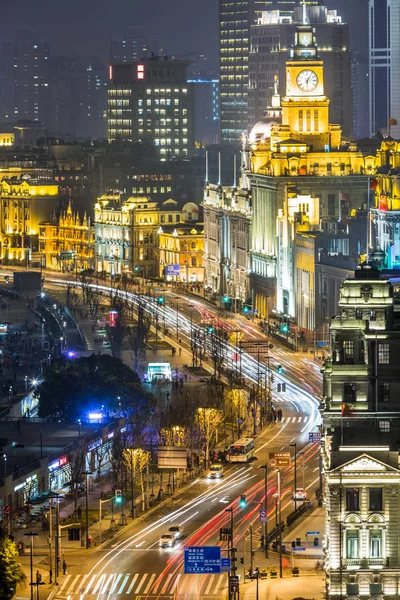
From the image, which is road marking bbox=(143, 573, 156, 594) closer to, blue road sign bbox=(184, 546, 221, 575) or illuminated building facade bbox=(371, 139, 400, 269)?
blue road sign bbox=(184, 546, 221, 575)

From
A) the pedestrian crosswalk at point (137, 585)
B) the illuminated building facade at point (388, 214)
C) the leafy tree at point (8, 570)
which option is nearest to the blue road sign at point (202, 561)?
the pedestrian crosswalk at point (137, 585)

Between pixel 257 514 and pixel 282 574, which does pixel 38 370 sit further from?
pixel 282 574

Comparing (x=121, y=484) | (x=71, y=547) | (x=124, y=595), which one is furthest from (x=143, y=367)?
(x=124, y=595)

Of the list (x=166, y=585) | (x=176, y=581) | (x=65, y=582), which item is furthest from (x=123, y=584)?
(x=65, y=582)

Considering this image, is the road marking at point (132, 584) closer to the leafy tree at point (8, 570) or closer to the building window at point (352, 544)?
the leafy tree at point (8, 570)

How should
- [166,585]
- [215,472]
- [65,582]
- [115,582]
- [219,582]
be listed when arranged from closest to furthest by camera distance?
1. [166,585]
2. [219,582]
3. [115,582]
4. [65,582]
5. [215,472]

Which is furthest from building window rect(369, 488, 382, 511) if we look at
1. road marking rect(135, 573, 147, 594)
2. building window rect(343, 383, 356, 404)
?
road marking rect(135, 573, 147, 594)

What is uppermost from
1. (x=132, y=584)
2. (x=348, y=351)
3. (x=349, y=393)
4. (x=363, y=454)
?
(x=348, y=351)

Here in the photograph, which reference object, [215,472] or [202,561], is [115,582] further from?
[215,472]
